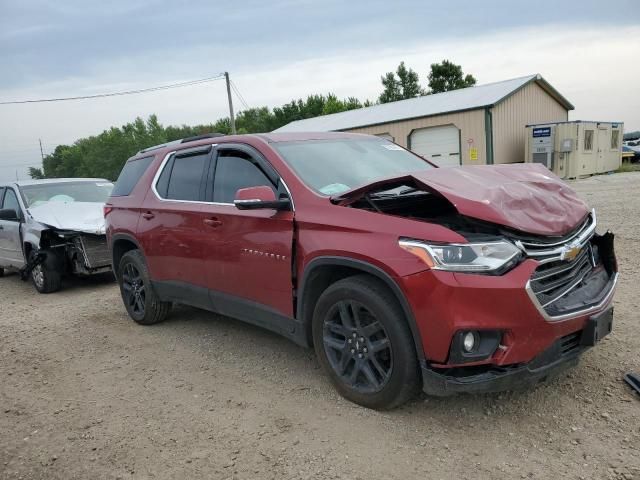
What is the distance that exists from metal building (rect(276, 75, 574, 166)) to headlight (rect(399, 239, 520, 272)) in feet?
70.1

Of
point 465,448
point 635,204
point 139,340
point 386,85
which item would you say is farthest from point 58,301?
point 386,85

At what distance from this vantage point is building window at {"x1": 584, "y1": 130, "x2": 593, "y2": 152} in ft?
76.6

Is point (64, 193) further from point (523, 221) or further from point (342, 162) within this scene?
point (523, 221)

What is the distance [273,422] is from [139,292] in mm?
Answer: 2808

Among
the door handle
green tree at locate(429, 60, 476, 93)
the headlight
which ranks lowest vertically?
the headlight

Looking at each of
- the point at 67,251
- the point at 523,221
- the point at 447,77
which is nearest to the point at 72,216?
the point at 67,251

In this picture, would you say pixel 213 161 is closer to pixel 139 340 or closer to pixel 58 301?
pixel 139 340

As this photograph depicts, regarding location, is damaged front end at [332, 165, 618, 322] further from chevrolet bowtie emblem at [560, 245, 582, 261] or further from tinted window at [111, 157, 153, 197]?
tinted window at [111, 157, 153, 197]

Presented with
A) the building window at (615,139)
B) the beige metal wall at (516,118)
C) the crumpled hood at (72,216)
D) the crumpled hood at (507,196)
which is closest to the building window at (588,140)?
the beige metal wall at (516,118)

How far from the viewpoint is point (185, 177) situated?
487 centimetres

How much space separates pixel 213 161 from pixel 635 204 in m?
10.7

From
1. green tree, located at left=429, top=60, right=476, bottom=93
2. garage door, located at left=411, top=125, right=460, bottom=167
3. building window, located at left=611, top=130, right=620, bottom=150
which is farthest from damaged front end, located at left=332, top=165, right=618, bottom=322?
green tree, located at left=429, top=60, right=476, bottom=93

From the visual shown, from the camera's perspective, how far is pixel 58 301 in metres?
7.35

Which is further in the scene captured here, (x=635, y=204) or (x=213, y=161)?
(x=635, y=204)
